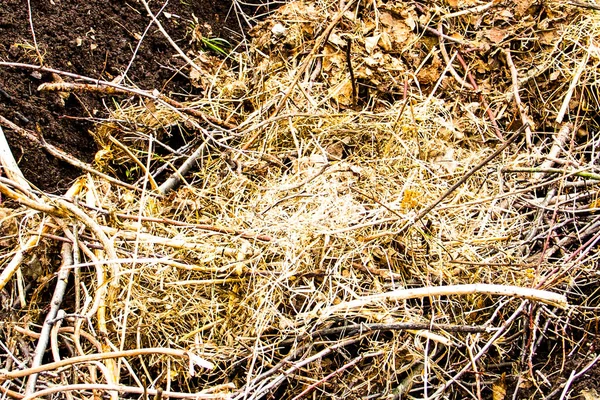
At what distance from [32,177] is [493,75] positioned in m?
1.96

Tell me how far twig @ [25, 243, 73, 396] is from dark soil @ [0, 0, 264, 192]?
40cm

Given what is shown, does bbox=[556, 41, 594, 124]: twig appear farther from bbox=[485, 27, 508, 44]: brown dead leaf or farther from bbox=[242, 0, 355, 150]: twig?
bbox=[242, 0, 355, 150]: twig

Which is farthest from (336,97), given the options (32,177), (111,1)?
(32,177)

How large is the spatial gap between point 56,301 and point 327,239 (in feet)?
2.88

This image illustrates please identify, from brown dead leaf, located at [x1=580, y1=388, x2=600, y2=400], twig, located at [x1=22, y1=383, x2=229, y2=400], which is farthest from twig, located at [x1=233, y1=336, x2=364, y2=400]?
brown dead leaf, located at [x1=580, y1=388, x2=600, y2=400]

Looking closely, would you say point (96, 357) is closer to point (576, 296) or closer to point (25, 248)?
point (25, 248)

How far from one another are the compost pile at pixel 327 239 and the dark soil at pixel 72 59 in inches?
2.6

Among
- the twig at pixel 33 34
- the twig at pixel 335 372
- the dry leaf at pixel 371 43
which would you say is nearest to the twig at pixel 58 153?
the twig at pixel 33 34

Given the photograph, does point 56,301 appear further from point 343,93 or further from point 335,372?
point 343,93

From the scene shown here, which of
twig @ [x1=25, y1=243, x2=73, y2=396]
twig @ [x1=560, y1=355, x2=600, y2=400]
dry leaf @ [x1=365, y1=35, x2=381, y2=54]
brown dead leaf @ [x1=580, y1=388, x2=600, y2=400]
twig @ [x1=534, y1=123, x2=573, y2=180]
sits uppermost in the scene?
dry leaf @ [x1=365, y1=35, x2=381, y2=54]

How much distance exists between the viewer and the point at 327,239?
2133mm

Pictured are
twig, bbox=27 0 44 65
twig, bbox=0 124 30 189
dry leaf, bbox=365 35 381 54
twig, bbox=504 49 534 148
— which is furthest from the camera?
dry leaf, bbox=365 35 381 54

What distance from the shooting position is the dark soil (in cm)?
241

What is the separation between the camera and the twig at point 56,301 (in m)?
1.90
